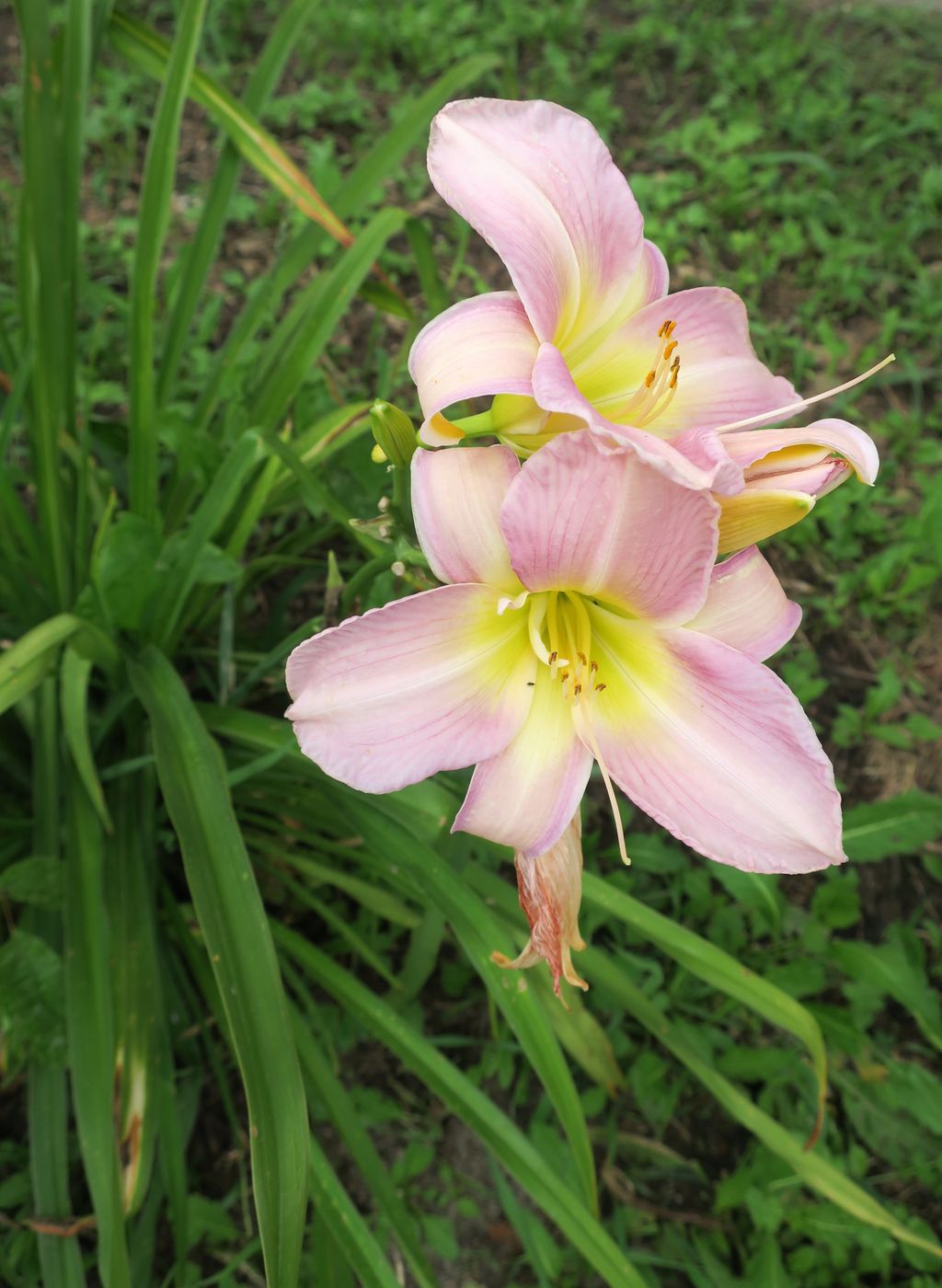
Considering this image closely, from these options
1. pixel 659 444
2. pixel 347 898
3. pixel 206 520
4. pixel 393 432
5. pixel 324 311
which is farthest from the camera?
pixel 347 898

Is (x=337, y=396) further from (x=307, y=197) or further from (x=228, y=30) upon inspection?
(x=228, y=30)

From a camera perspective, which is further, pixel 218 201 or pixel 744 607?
pixel 218 201

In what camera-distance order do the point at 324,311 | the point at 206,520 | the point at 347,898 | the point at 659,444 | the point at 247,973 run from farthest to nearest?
the point at 347,898 → the point at 324,311 → the point at 206,520 → the point at 247,973 → the point at 659,444

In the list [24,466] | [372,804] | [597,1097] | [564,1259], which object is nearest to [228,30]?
[24,466]

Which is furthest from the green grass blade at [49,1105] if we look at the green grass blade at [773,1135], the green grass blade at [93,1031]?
the green grass blade at [773,1135]

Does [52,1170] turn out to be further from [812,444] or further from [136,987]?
[812,444]

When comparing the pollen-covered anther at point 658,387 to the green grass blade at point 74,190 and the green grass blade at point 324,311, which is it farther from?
the green grass blade at point 74,190

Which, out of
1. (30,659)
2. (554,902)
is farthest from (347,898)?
(554,902)
